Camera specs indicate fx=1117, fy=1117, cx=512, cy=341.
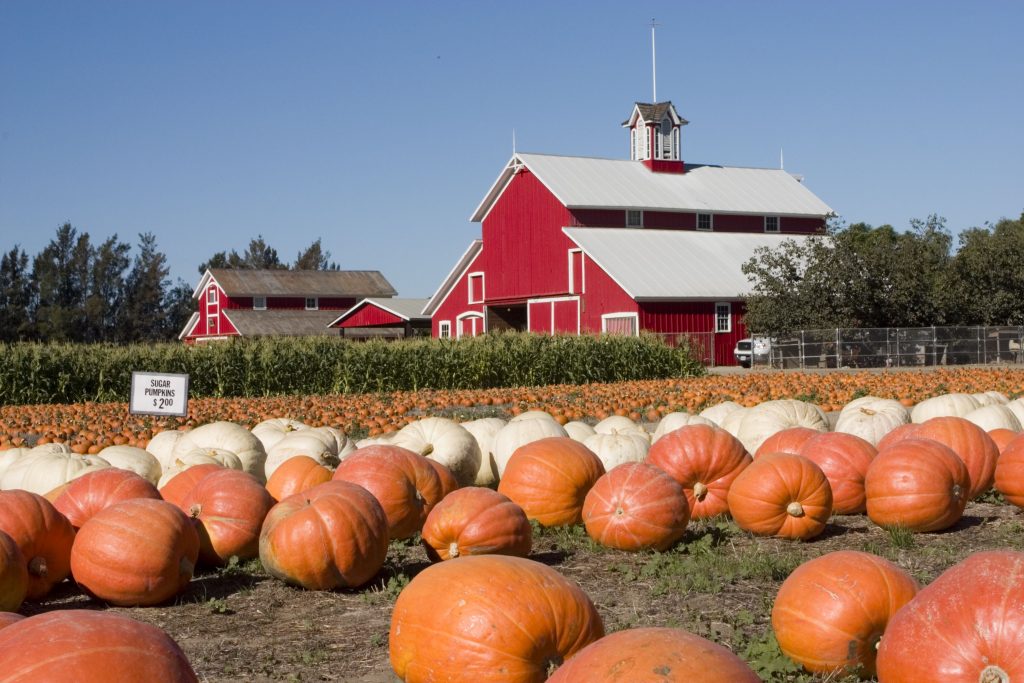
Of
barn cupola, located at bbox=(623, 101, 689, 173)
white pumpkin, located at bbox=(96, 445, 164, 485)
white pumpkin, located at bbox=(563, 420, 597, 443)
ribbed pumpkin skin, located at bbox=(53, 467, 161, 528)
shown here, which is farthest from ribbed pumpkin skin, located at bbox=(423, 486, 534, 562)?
barn cupola, located at bbox=(623, 101, 689, 173)

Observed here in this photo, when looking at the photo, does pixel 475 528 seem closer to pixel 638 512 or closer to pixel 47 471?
pixel 638 512

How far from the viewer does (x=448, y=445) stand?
9.73m

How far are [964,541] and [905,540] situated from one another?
1.53 feet

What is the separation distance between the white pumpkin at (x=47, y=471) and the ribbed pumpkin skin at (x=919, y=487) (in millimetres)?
5933

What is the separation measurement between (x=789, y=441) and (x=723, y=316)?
35.3 metres

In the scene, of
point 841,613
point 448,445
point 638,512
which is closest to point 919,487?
point 638,512

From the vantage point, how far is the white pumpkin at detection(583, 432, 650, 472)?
375 inches

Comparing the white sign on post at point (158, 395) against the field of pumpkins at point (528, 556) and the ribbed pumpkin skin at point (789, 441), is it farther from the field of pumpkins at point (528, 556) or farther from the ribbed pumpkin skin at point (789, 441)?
the ribbed pumpkin skin at point (789, 441)

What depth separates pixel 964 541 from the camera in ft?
24.8

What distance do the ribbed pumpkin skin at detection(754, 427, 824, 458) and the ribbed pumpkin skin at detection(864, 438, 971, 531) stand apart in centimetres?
119

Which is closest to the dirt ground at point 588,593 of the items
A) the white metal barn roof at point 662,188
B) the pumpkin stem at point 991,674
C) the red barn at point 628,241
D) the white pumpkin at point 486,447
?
the pumpkin stem at point 991,674

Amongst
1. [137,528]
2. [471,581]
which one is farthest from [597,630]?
[137,528]

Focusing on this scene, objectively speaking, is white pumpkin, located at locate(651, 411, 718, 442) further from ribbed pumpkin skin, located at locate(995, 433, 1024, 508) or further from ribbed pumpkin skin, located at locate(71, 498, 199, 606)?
ribbed pumpkin skin, located at locate(71, 498, 199, 606)

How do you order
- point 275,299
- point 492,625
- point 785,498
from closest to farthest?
point 492,625 → point 785,498 → point 275,299
